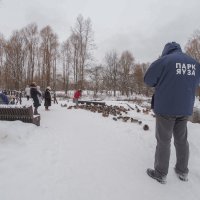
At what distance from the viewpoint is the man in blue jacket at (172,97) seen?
2789mm

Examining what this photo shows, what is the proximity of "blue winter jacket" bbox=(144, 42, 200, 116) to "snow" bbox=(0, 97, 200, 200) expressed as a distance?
1002 mm

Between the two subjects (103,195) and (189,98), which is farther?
(189,98)

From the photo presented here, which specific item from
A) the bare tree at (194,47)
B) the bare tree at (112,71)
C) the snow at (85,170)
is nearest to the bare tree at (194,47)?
the bare tree at (194,47)

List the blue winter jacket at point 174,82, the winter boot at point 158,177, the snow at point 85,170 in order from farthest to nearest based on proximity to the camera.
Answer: the winter boot at point 158,177, the blue winter jacket at point 174,82, the snow at point 85,170

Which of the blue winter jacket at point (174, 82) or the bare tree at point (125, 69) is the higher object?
the bare tree at point (125, 69)

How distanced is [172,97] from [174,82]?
19cm

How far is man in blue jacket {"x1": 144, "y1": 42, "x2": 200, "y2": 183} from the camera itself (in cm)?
279

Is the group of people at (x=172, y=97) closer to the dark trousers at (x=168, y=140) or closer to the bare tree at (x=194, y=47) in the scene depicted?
the dark trousers at (x=168, y=140)

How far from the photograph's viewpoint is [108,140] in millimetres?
5285

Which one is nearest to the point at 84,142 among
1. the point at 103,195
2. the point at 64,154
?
the point at 64,154

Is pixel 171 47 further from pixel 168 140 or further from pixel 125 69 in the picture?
pixel 125 69

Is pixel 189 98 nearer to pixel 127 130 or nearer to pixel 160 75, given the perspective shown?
pixel 160 75

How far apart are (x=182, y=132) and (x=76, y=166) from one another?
5.55 feet

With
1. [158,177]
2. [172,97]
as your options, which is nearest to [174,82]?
[172,97]
